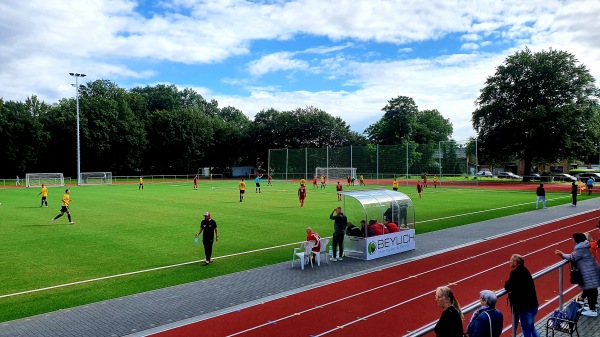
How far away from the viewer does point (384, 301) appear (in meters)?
10.0

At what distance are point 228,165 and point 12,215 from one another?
2636 inches

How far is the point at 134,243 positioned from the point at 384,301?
10.8m

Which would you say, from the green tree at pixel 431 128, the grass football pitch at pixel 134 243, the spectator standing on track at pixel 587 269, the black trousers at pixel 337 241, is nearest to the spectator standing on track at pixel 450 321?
the spectator standing on track at pixel 587 269

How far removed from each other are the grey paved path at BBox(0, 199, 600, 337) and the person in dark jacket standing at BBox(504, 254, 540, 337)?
1.65 m

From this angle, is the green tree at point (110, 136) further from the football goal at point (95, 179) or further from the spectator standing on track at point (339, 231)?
the spectator standing on track at point (339, 231)

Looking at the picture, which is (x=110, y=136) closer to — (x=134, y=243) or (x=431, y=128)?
(x=134, y=243)

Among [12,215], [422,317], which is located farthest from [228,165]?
[422,317]

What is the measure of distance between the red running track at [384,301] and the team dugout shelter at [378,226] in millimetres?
1317

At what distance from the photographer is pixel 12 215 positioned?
1000 inches

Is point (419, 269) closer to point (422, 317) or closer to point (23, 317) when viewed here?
point (422, 317)

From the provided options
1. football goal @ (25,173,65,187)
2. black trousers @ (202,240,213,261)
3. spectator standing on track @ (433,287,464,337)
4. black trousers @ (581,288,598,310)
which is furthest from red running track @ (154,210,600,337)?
football goal @ (25,173,65,187)

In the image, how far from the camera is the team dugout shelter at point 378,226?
14.6m

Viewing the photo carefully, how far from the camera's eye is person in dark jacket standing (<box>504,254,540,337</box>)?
6703mm

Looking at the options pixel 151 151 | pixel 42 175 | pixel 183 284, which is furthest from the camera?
pixel 151 151
